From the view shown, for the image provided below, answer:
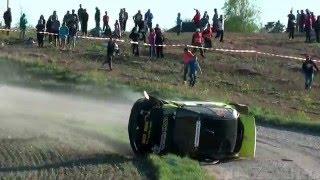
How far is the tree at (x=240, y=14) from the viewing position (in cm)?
7806

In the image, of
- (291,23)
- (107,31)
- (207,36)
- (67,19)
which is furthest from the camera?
(291,23)

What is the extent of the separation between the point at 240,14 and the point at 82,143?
63278mm

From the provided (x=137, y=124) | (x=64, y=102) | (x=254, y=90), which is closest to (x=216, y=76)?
(x=254, y=90)

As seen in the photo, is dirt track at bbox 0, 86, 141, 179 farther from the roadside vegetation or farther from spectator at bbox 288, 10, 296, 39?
spectator at bbox 288, 10, 296, 39

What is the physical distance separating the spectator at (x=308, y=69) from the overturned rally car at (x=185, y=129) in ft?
60.9

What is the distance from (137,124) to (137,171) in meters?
1.82

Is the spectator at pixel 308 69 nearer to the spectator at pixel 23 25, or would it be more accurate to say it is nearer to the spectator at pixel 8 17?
the spectator at pixel 23 25

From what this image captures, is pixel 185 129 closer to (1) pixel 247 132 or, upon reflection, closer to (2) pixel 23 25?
(1) pixel 247 132

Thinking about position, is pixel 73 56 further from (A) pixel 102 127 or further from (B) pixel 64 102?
(A) pixel 102 127

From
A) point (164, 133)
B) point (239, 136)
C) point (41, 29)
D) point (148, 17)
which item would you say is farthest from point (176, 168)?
point (148, 17)

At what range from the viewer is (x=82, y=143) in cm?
1742

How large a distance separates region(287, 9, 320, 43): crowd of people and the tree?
26896 mm

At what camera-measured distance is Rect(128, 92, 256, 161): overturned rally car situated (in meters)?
16.0

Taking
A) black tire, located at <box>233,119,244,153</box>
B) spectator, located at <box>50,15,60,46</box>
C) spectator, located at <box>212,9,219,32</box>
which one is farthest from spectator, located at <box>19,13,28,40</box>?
black tire, located at <box>233,119,244,153</box>
